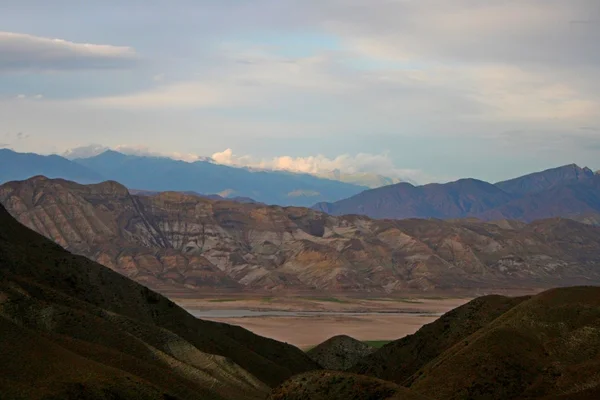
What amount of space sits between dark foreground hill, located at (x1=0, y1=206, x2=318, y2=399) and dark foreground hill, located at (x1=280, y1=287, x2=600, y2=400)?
12.1 metres

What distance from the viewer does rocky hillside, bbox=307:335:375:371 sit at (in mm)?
111438

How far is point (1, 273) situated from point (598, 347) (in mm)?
48915

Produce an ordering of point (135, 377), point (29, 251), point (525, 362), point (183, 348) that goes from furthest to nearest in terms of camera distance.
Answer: point (29, 251)
point (183, 348)
point (525, 362)
point (135, 377)

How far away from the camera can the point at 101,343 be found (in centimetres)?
7050

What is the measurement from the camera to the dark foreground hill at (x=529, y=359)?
6694cm

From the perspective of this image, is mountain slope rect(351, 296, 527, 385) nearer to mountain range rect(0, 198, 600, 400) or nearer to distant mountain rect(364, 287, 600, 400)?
mountain range rect(0, 198, 600, 400)

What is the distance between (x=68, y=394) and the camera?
52062 millimetres

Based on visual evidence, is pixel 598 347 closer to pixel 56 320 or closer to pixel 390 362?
pixel 390 362

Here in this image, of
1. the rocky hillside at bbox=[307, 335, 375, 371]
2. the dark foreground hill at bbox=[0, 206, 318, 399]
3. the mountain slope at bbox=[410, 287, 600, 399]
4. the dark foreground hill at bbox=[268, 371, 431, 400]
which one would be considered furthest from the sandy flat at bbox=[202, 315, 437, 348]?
the dark foreground hill at bbox=[268, 371, 431, 400]

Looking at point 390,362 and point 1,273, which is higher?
point 1,273

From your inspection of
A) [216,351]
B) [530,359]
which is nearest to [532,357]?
[530,359]

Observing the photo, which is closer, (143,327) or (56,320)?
(56,320)

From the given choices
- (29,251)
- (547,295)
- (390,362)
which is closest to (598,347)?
(547,295)

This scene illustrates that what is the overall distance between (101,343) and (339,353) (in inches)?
1899
